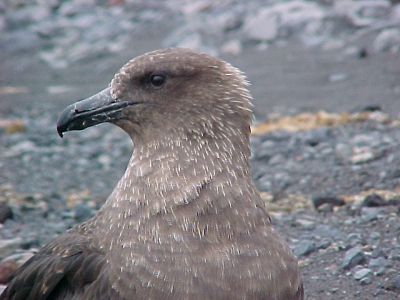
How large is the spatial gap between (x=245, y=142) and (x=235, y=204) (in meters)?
0.32

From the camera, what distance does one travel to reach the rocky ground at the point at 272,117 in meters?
6.19

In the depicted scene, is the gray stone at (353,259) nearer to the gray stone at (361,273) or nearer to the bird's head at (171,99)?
the gray stone at (361,273)

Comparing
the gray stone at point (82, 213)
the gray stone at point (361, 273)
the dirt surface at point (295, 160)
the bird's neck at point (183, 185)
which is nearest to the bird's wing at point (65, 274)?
the bird's neck at point (183, 185)

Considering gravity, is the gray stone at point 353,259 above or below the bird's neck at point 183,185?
below

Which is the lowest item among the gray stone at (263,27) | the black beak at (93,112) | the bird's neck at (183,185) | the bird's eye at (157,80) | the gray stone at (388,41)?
the gray stone at (388,41)

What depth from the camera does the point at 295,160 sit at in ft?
26.5

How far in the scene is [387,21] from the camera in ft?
37.5

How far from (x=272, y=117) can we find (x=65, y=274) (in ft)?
17.0

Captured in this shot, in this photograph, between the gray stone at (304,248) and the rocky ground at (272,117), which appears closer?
the gray stone at (304,248)

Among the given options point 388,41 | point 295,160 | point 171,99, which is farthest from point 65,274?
point 388,41

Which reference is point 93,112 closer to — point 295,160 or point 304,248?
point 304,248

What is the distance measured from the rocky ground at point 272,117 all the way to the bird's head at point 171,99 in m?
Answer: 1.31

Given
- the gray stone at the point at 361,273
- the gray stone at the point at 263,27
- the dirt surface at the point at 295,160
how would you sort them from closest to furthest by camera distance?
the gray stone at the point at 361,273 < the dirt surface at the point at 295,160 < the gray stone at the point at 263,27

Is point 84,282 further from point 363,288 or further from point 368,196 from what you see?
point 368,196
